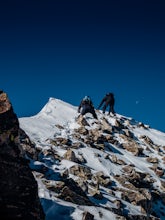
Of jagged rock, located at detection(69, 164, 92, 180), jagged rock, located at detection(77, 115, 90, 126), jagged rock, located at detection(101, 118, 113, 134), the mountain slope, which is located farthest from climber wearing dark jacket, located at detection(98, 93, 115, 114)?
jagged rock, located at detection(69, 164, 92, 180)

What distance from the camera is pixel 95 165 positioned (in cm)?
2209

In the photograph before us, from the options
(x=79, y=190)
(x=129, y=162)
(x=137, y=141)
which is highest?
(x=137, y=141)

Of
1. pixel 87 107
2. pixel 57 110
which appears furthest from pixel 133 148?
pixel 57 110

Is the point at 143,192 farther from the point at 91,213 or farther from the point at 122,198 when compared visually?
the point at 91,213

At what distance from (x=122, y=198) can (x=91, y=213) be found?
4896 millimetres

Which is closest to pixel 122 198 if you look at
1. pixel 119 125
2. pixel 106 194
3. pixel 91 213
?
pixel 106 194

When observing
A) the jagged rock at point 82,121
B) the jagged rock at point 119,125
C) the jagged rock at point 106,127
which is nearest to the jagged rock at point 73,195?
the jagged rock at point 82,121

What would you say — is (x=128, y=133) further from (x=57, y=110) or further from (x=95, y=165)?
(x=95, y=165)

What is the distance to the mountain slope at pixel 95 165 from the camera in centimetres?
1515

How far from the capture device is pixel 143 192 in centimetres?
2106

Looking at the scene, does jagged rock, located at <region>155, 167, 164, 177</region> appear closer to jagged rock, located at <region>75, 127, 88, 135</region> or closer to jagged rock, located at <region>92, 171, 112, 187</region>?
jagged rock, located at <region>75, 127, 88, 135</region>

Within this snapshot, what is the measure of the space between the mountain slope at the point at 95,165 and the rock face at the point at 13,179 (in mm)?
3281

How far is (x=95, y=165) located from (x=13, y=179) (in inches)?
495

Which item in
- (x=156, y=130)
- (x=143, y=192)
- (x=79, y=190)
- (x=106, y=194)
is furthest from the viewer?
(x=156, y=130)
